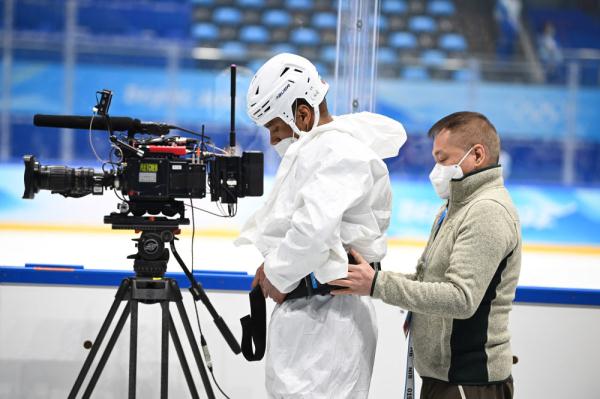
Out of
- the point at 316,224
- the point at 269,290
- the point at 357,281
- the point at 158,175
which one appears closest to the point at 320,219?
the point at 316,224

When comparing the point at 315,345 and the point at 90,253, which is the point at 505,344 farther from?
the point at 90,253

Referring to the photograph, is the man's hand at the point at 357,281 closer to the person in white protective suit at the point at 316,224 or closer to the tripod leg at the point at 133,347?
the person in white protective suit at the point at 316,224

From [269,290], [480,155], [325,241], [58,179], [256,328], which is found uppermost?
[480,155]

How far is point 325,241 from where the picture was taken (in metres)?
2.05

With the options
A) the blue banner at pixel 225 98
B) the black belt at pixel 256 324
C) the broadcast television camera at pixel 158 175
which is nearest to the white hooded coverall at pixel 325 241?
the black belt at pixel 256 324

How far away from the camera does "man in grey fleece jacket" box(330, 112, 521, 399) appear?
2109mm

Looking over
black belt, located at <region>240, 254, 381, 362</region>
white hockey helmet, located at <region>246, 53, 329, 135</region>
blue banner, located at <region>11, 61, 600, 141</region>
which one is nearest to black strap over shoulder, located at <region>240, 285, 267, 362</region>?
black belt, located at <region>240, 254, 381, 362</region>

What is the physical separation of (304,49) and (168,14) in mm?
1312

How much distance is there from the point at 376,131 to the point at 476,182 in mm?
310

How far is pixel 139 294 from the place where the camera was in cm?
263

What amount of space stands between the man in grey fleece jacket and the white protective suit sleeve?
12 centimetres

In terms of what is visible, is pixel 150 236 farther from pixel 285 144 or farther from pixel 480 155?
pixel 480 155

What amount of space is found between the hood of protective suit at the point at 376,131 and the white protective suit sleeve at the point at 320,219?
194 millimetres

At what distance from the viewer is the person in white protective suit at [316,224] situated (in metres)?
2.08
